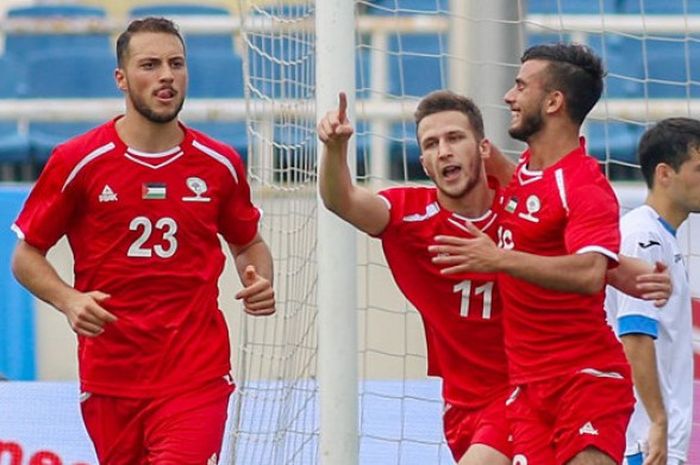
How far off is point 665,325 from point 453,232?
939 mm

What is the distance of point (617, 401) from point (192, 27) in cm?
541

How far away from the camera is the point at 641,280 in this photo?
18.5ft

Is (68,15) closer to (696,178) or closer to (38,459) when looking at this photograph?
(38,459)

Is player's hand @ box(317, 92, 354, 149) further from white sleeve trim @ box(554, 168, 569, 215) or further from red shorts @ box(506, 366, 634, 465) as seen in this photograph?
red shorts @ box(506, 366, 634, 465)

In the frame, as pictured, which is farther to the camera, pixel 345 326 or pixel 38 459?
pixel 38 459

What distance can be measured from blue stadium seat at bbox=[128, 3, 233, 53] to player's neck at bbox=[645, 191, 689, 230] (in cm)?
590

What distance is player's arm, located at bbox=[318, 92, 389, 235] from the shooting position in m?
5.59

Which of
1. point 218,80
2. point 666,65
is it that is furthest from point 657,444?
point 218,80

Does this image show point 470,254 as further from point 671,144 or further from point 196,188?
point 671,144

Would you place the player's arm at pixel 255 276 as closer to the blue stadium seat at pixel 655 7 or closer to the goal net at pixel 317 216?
the goal net at pixel 317 216

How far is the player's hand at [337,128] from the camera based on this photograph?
5559mm

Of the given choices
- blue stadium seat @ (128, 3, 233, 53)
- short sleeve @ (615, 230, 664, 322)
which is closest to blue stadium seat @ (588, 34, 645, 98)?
blue stadium seat @ (128, 3, 233, 53)

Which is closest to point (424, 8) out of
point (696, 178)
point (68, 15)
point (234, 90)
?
point (234, 90)

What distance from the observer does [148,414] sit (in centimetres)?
612
